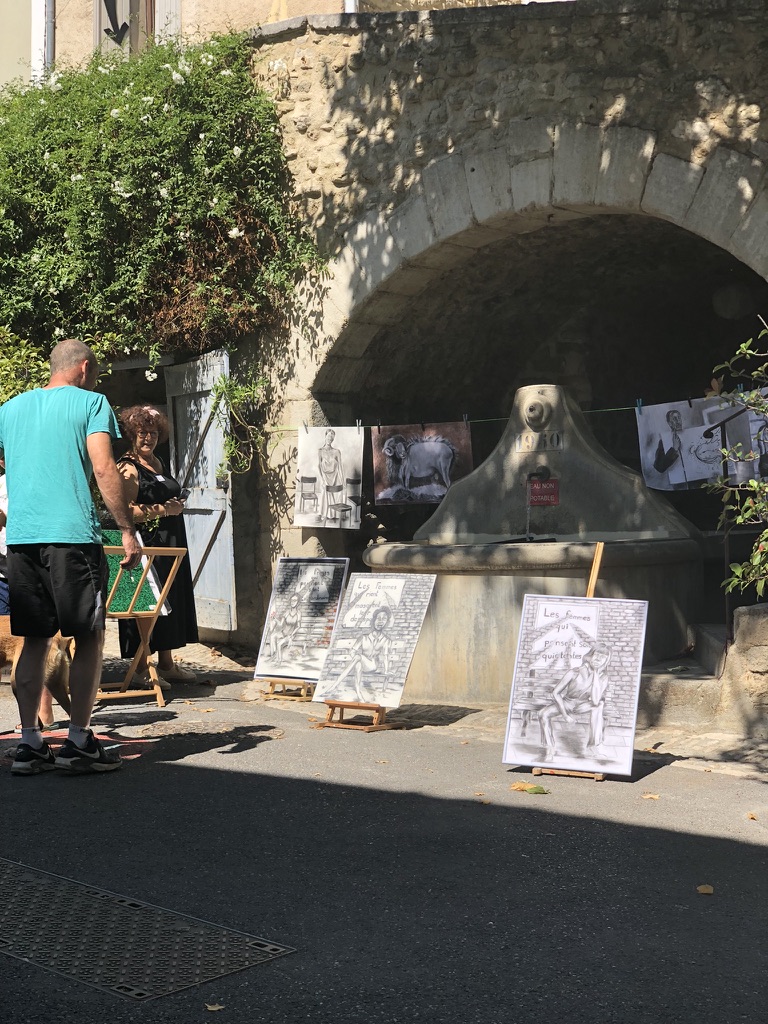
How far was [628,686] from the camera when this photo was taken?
16.7ft

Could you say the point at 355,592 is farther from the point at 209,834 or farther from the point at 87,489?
the point at 209,834

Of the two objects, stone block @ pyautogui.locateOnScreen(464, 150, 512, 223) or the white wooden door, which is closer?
stone block @ pyautogui.locateOnScreen(464, 150, 512, 223)

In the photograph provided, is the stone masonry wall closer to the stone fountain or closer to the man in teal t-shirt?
the stone fountain

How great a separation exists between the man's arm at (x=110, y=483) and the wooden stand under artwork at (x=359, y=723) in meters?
1.77

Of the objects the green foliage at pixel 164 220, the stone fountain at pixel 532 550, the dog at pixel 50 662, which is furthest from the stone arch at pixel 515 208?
the dog at pixel 50 662

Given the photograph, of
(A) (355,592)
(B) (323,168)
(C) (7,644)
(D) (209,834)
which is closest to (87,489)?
(C) (7,644)

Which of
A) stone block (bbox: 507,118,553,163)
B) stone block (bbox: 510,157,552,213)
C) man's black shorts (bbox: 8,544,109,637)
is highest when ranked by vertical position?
stone block (bbox: 507,118,553,163)

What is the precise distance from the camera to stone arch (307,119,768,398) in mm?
7016

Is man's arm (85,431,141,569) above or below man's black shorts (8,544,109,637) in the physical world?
above

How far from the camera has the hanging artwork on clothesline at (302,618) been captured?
7172mm

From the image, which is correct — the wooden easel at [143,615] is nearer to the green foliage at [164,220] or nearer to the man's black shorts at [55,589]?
the man's black shorts at [55,589]

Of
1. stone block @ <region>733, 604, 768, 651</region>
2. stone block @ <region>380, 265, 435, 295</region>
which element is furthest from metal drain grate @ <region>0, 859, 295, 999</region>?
stone block @ <region>380, 265, 435, 295</region>

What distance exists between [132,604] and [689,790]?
3.42 metres

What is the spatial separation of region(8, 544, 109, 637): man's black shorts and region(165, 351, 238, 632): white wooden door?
153 inches
